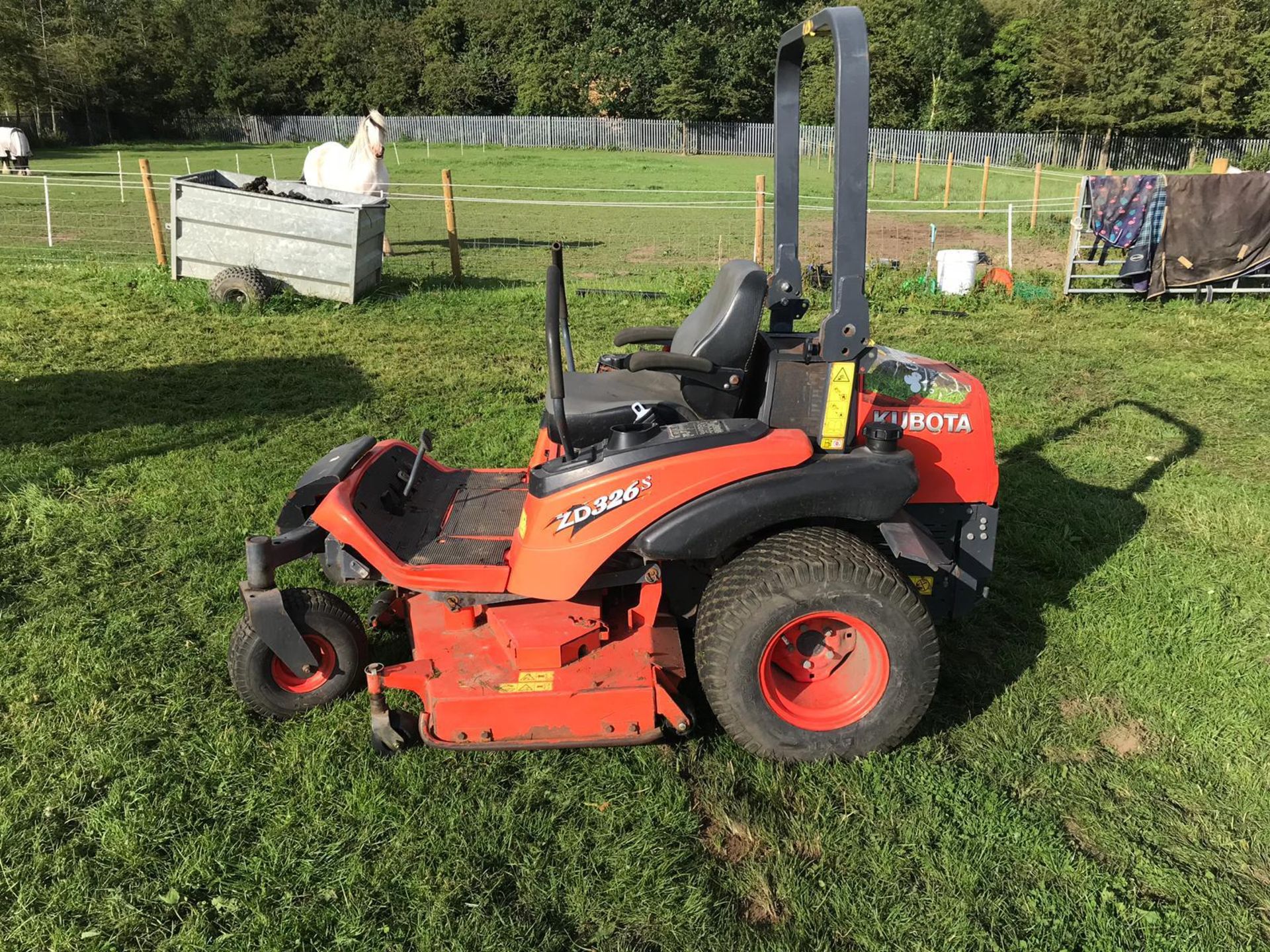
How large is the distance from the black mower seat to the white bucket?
8142mm

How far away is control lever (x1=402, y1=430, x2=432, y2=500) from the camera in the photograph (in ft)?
12.8

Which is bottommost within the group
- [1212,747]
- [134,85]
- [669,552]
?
[1212,747]

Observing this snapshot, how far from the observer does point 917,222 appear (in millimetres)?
19109

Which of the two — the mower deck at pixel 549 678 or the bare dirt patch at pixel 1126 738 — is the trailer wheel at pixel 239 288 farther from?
the bare dirt patch at pixel 1126 738

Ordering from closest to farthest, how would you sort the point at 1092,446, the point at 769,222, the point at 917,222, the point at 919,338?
1. the point at 1092,446
2. the point at 919,338
3. the point at 769,222
4. the point at 917,222

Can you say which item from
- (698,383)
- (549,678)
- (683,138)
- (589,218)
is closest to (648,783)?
(549,678)

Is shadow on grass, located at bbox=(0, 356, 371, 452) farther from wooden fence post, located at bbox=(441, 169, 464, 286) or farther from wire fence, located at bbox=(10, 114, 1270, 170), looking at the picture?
wire fence, located at bbox=(10, 114, 1270, 170)

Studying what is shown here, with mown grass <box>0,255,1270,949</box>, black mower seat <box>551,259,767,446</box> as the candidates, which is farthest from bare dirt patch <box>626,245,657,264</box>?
black mower seat <box>551,259,767,446</box>

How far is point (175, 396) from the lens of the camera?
709 centimetres

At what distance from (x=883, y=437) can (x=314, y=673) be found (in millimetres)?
2272

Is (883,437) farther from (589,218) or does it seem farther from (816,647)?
(589,218)

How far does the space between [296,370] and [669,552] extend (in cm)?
584

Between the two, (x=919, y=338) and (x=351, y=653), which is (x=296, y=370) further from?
(x=919, y=338)

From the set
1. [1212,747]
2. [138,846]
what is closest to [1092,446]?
[1212,747]
